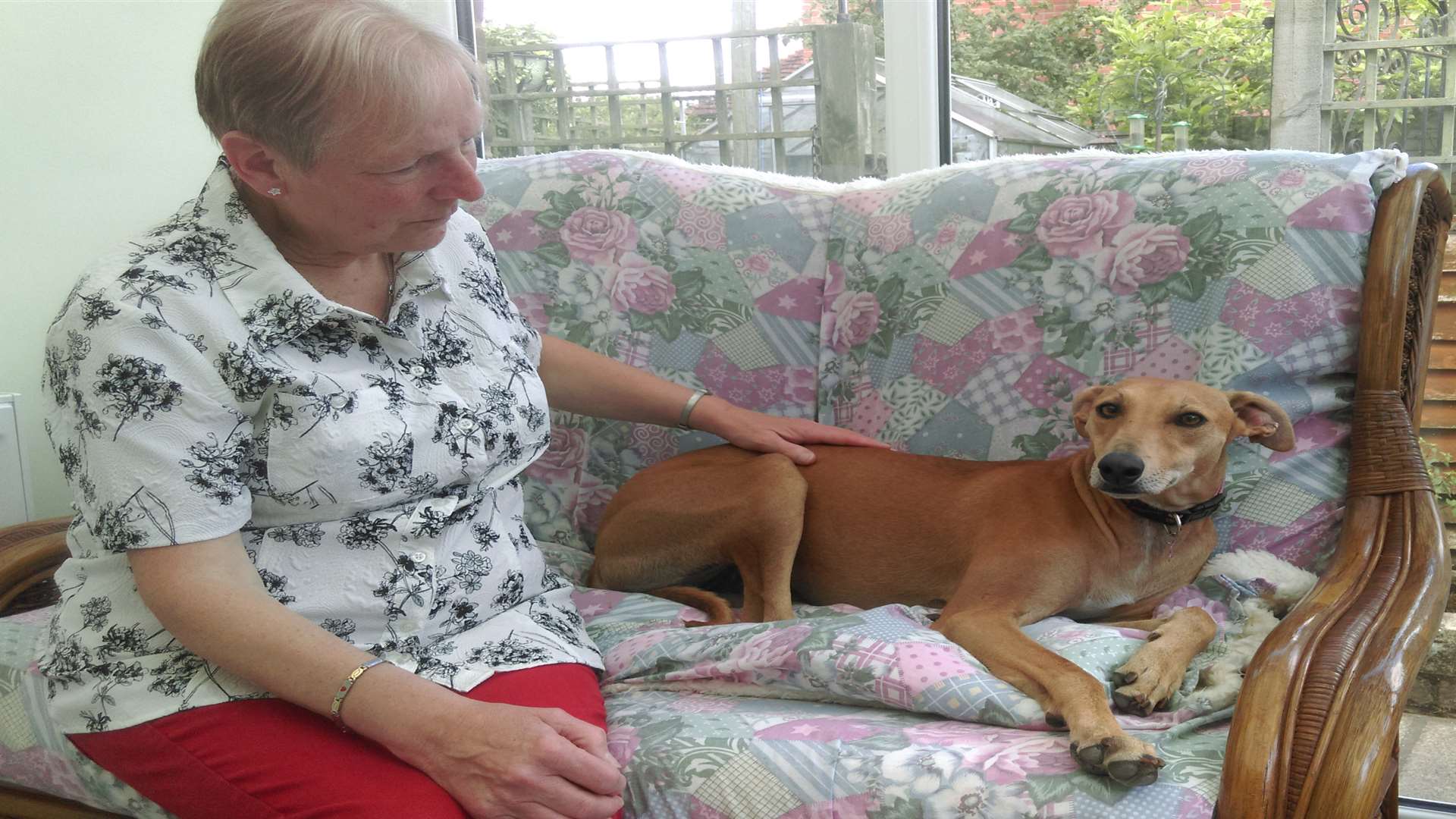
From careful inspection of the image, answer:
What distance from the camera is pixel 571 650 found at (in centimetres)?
167

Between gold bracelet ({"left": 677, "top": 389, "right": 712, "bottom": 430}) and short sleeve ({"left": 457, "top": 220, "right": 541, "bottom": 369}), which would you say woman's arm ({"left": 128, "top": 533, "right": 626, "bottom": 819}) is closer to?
short sleeve ({"left": 457, "top": 220, "right": 541, "bottom": 369})

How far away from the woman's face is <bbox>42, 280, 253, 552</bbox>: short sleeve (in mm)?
197

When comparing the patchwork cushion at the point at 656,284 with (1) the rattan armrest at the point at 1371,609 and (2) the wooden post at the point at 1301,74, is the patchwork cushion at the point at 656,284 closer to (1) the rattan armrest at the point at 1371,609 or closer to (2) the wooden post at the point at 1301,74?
(1) the rattan armrest at the point at 1371,609

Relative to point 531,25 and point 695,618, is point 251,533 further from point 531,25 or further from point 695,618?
point 531,25

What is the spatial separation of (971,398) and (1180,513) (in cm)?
42

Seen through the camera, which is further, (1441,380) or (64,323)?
(1441,380)

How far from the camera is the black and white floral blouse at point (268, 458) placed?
1.37 m

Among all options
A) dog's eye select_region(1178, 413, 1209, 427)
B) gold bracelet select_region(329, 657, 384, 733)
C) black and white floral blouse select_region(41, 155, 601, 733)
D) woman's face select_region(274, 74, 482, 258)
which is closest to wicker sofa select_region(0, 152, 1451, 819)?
dog's eye select_region(1178, 413, 1209, 427)

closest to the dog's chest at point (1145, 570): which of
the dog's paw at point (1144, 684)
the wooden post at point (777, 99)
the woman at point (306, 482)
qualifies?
the dog's paw at point (1144, 684)

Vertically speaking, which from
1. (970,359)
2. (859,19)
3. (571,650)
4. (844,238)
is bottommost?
(571,650)

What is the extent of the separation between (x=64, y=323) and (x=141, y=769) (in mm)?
537

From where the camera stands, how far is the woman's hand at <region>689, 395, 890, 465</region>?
219 centimetres

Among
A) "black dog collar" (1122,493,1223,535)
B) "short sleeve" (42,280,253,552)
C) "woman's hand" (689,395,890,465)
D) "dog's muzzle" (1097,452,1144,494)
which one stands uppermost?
"short sleeve" (42,280,253,552)

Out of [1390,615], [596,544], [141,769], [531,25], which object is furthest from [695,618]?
[531,25]
